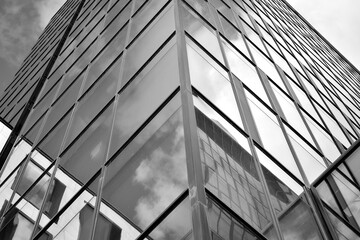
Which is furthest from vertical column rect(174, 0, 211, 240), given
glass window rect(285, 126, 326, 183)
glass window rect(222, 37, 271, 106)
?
glass window rect(285, 126, 326, 183)

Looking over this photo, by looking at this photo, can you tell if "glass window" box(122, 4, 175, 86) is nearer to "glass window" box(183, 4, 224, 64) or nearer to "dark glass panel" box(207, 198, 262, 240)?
"glass window" box(183, 4, 224, 64)

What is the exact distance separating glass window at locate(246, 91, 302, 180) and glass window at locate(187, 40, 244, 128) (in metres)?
0.71

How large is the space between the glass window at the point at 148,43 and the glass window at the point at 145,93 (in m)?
0.45

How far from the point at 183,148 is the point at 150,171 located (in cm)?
107

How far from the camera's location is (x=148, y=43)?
10.6 metres

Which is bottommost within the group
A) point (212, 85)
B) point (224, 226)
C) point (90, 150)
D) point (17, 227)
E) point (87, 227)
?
point (17, 227)

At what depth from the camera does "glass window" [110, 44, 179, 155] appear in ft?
27.6

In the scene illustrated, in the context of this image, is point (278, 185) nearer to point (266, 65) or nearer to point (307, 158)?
point (307, 158)

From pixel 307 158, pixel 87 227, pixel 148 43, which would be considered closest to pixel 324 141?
pixel 307 158

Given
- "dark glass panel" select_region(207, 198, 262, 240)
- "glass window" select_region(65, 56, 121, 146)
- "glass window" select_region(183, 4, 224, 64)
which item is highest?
"glass window" select_region(183, 4, 224, 64)

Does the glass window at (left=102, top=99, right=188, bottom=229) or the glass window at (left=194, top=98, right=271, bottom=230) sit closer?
the glass window at (left=194, top=98, right=271, bottom=230)

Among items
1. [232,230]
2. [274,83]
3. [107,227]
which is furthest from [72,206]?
[274,83]

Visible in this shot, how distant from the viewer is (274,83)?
12555 mm

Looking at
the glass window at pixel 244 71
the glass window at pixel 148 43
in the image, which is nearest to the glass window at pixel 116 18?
the glass window at pixel 148 43
